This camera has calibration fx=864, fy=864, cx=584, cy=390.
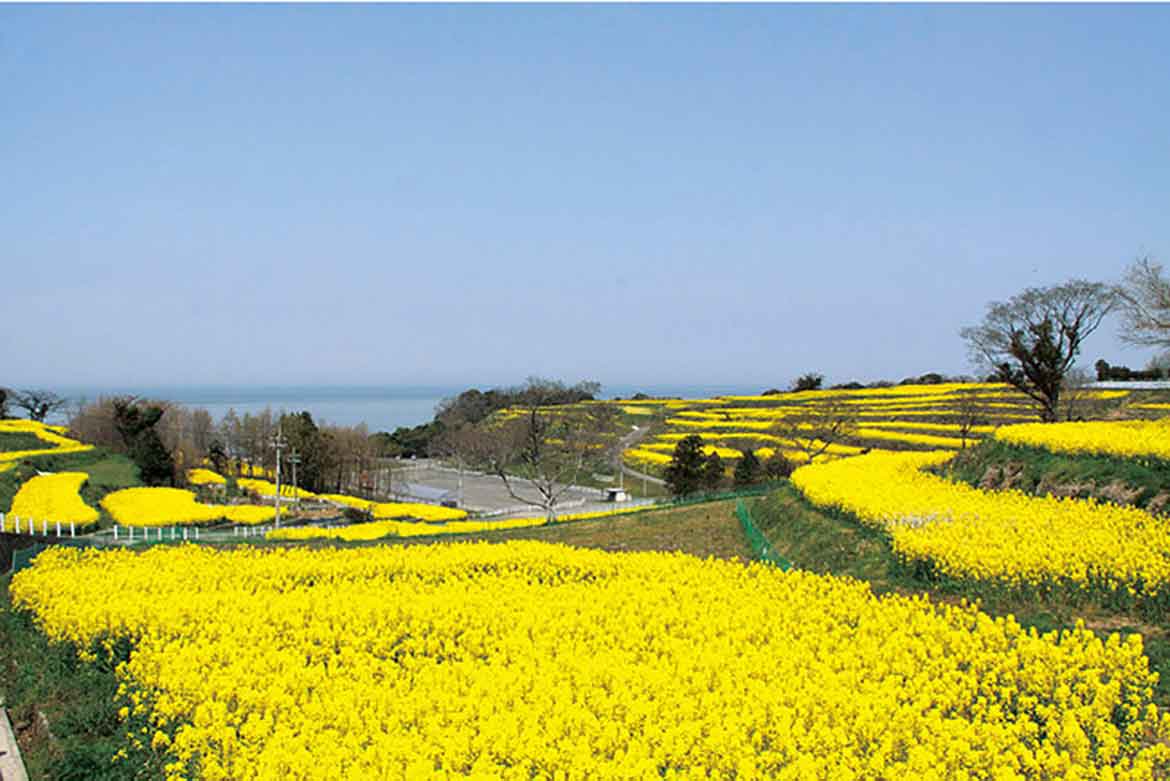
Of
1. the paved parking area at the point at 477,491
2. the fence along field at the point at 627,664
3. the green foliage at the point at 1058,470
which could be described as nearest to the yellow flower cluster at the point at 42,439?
the paved parking area at the point at 477,491

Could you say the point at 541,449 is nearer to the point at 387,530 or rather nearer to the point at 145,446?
the point at 387,530

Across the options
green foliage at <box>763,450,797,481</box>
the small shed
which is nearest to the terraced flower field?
green foliage at <box>763,450,797,481</box>

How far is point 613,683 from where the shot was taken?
9078 mm

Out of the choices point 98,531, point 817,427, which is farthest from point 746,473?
point 98,531

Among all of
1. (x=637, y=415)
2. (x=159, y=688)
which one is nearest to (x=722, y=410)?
(x=637, y=415)

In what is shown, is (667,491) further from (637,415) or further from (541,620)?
(541,620)

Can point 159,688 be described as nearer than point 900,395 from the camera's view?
Yes

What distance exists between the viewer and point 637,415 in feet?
297

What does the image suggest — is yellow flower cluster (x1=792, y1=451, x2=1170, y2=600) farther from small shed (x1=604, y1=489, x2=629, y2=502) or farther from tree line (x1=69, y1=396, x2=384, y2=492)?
tree line (x1=69, y1=396, x2=384, y2=492)

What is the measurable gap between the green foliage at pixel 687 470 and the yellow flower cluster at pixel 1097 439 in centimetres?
2376

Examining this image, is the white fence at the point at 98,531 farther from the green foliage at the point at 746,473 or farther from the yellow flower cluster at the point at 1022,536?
the green foliage at the point at 746,473

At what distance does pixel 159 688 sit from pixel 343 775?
402 centimetres

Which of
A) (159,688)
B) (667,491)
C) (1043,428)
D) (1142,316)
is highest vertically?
(1142,316)

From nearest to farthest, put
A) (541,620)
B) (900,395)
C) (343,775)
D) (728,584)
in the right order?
1. (343,775)
2. (541,620)
3. (728,584)
4. (900,395)
